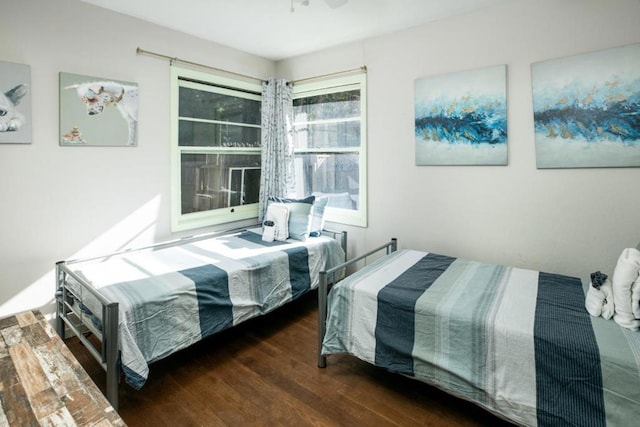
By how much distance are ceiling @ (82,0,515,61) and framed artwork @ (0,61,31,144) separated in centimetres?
76

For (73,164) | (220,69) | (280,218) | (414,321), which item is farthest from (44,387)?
(220,69)

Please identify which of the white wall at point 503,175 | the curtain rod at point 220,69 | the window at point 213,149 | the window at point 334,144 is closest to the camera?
the white wall at point 503,175

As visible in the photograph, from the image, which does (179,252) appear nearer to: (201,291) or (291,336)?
(201,291)

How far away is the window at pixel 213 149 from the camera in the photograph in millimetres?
3336

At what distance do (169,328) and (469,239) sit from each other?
7.76 feet

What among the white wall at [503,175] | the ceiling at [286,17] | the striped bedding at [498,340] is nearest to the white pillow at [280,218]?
the white wall at [503,175]

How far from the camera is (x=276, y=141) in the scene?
13.1ft

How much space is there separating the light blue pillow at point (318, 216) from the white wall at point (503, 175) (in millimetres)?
446

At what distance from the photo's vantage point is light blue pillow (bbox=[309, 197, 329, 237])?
3.54 m

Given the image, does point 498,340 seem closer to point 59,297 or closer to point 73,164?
point 59,297

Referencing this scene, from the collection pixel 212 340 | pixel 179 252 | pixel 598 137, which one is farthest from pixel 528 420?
pixel 179 252

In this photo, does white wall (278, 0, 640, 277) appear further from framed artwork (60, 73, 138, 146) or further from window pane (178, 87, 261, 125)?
framed artwork (60, 73, 138, 146)

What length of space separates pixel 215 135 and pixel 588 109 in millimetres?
3126

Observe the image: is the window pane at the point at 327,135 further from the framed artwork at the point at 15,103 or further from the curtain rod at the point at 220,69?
the framed artwork at the point at 15,103
